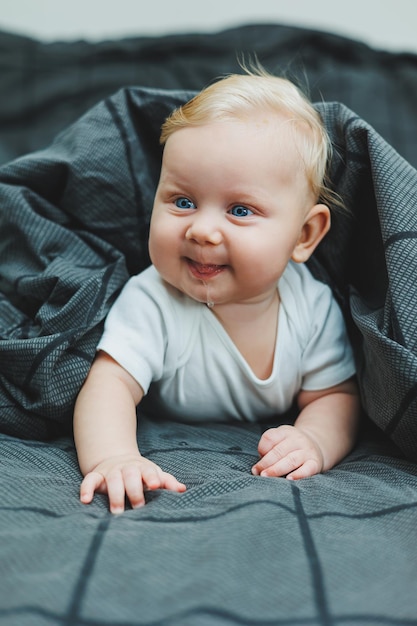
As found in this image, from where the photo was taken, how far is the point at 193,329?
0.90m

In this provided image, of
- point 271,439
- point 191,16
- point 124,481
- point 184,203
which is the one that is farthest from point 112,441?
point 191,16

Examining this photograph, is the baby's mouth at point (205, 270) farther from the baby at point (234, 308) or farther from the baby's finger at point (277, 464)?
the baby's finger at point (277, 464)

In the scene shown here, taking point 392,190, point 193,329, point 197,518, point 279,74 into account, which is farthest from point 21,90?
point 197,518

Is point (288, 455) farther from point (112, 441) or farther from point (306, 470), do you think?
point (112, 441)

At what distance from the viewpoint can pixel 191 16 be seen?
1604mm

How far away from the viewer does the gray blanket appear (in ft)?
1.65

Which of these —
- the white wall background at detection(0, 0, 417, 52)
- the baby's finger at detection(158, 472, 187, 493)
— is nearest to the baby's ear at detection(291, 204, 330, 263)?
the baby's finger at detection(158, 472, 187, 493)

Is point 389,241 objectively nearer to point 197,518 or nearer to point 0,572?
point 197,518

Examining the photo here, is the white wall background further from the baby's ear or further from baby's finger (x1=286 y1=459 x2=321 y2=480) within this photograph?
baby's finger (x1=286 y1=459 x2=321 y2=480)

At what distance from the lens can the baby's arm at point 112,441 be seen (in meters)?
0.68

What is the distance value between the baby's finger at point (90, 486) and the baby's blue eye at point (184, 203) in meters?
0.33

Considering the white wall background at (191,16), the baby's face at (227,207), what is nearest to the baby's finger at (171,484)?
the baby's face at (227,207)

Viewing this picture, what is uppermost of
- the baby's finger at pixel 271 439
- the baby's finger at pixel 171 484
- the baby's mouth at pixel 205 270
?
the baby's mouth at pixel 205 270

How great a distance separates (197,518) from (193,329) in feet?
1.06
